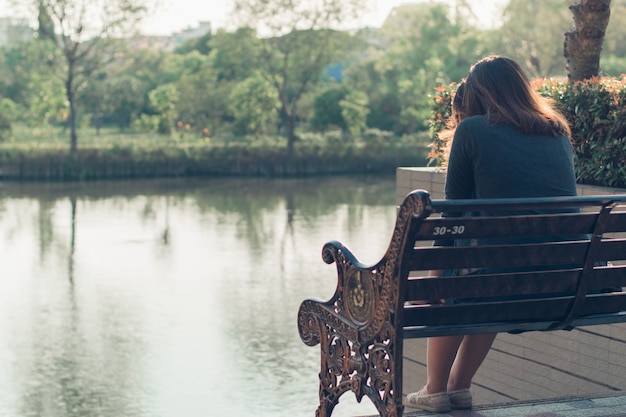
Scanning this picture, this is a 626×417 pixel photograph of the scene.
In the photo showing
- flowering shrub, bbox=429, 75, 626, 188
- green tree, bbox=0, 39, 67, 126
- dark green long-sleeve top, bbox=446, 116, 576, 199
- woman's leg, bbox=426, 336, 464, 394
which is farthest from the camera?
green tree, bbox=0, 39, 67, 126

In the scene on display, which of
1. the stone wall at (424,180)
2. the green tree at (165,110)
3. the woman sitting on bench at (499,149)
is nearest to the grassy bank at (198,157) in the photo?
the green tree at (165,110)

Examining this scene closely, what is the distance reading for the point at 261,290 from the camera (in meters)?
14.6

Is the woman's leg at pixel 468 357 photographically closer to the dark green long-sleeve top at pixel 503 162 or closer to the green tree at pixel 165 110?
the dark green long-sleeve top at pixel 503 162

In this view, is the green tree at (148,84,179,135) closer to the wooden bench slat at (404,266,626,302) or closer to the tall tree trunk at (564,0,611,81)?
the tall tree trunk at (564,0,611,81)

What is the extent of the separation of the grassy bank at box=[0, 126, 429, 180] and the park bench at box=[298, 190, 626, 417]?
33012mm

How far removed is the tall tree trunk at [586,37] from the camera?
799cm

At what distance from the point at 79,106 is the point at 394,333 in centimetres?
5292

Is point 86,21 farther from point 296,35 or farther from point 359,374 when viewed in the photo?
point 359,374

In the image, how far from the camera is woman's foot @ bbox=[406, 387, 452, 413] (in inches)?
163

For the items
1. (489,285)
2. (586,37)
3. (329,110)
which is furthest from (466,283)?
(329,110)

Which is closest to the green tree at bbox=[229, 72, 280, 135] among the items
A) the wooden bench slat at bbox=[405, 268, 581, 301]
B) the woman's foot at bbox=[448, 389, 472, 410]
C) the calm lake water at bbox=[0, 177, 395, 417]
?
the calm lake water at bbox=[0, 177, 395, 417]

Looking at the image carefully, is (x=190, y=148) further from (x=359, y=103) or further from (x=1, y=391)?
(x=1, y=391)

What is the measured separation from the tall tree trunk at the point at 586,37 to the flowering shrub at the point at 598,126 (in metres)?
1.34

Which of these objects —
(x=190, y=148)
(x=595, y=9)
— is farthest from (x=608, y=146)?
(x=190, y=148)
